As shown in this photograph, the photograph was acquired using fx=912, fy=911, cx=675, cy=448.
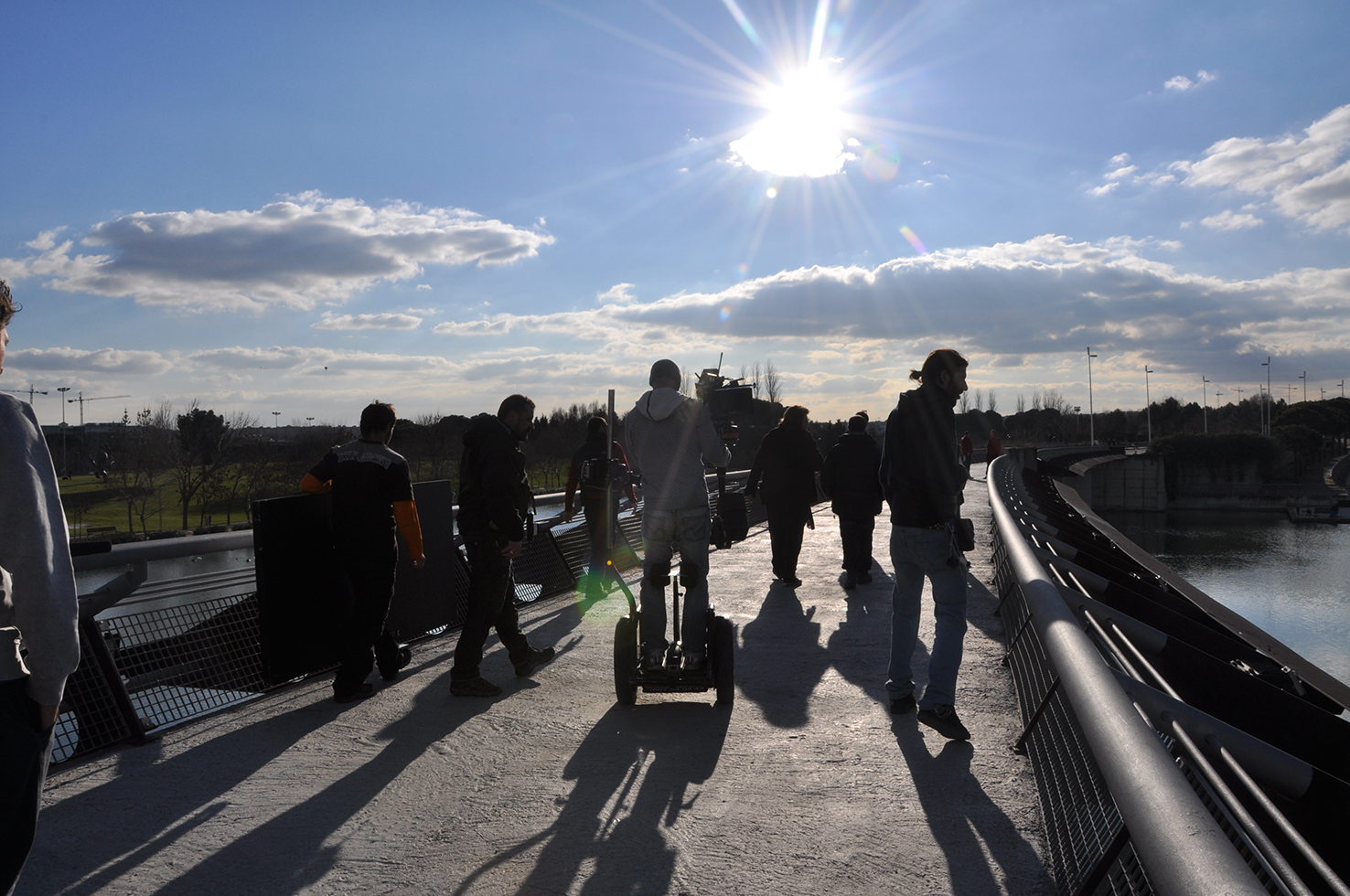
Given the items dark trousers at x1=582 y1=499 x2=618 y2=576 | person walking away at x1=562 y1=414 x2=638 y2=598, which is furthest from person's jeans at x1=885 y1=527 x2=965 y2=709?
dark trousers at x1=582 y1=499 x2=618 y2=576

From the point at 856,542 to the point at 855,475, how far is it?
72 cm

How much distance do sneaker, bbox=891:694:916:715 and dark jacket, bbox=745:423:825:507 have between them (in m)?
4.84

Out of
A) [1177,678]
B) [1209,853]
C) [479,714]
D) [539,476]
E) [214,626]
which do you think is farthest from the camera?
[539,476]

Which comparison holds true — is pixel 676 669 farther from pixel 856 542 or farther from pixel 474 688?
pixel 856 542

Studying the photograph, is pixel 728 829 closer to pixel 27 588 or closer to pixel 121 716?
pixel 27 588

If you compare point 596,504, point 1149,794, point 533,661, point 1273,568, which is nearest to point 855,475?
point 596,504

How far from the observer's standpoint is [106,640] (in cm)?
509

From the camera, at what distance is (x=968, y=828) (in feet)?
11.7

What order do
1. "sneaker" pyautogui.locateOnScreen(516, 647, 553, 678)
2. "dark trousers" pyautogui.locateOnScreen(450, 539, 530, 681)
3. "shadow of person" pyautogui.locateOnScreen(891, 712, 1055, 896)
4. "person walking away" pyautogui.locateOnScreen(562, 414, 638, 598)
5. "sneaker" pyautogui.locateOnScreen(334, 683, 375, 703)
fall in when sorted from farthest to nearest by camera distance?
"person walking away" pyautogui.locateOnScreen(562, 414, 638, 598) → "sneaker" pyautogui.locateOnScreen(516, 647, 553, 678) → "dark trousers" pyautogui.locateOnScreen(450, 539, 530, 681) → "sneaker" pyautogui.locateOnScreen(334, 683, 375, 703) → "shadow of person" pyautogui.locateOnScreen(891, 712, 1055, 896)

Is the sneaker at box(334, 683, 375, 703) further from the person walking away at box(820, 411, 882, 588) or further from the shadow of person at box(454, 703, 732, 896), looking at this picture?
the person walking away at box(820, 411, 882, 588)

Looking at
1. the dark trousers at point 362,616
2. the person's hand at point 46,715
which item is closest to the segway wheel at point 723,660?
the dark trousers at point 362,616

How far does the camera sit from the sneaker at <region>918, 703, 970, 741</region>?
4.60 m

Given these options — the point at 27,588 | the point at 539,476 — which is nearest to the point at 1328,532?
the point at 539,476

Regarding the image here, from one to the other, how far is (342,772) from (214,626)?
2.08 m
